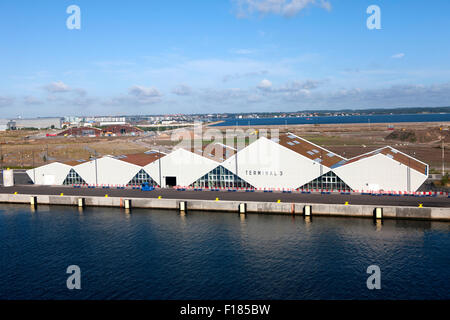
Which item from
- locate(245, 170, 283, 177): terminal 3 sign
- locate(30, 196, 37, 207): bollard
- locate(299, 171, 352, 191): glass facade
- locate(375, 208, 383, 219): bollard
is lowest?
locate(375, 208, 383, 219): bollard

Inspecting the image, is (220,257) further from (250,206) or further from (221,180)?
(221,180)

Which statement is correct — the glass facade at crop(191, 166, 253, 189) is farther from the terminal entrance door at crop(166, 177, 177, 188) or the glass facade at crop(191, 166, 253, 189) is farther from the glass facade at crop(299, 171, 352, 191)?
the glass facade at crop(299, 171, 352, 191)

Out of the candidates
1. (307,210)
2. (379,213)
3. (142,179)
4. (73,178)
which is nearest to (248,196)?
(307,210)

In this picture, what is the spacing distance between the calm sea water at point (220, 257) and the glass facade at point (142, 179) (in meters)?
11.2

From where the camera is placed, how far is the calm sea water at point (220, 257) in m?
28.8

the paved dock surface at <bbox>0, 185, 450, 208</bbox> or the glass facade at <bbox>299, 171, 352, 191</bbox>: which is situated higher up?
the glass facade at <bbox>299, 171, 352, 191</bbox>

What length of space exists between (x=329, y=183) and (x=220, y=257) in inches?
921

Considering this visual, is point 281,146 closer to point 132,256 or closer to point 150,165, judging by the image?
point 150,165

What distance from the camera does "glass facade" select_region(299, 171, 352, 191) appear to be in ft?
171

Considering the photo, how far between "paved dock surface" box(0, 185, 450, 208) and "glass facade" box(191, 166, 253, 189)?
1.74 meters

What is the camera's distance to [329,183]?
52.6m

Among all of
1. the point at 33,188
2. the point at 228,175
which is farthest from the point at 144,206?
the point at 33,188

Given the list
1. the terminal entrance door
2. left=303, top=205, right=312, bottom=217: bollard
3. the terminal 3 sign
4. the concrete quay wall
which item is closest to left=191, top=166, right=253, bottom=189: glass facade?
the terminal 3 sign

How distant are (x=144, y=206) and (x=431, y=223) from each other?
3366 centimetres
